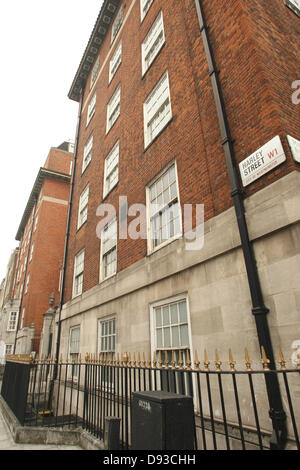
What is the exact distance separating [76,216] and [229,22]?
39.3 ft

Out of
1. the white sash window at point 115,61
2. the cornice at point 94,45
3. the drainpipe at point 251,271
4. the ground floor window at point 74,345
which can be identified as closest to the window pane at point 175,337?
the drainpipe at point 251,271

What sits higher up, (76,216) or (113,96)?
(113,96)

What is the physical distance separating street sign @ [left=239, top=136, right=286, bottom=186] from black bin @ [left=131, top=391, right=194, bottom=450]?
3643 millimetres

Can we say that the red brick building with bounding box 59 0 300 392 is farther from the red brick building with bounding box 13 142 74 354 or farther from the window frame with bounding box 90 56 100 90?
the red brick building with bounding box 13 142 74 354

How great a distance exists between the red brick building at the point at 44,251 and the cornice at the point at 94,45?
11128mm

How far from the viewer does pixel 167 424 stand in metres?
2.91

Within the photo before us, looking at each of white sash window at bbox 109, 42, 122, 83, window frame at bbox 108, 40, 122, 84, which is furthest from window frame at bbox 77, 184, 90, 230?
white sash window at bbox 109, 42, 122, 83

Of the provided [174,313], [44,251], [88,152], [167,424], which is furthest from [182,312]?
[44,251]

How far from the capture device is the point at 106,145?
13.0m

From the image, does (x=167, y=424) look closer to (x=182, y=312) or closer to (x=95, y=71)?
(x=182, y=312)

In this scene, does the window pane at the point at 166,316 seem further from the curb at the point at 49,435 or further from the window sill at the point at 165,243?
the curb at the point at 49,435

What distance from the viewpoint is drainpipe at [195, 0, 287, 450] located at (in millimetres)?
3549

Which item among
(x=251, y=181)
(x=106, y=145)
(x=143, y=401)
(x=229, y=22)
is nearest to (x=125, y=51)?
(x=106, y=145)
